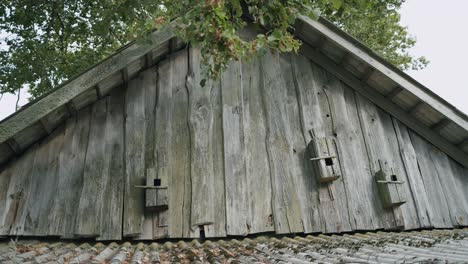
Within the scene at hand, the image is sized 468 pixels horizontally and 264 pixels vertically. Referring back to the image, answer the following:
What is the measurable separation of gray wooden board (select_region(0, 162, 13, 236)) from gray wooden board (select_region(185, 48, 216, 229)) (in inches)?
86.6

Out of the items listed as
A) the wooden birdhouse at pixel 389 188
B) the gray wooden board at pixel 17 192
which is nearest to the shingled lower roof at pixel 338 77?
the gray wooden board at pixel 17 192

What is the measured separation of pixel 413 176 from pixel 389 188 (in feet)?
2.03

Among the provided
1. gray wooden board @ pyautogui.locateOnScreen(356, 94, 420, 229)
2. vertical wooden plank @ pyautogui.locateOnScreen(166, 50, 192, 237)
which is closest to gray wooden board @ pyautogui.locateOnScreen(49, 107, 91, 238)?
vertical wooden plank @ pyautogui.locateOnScreen(166, 50, 192, 237)

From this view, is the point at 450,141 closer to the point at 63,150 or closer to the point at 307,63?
the point at 307,63

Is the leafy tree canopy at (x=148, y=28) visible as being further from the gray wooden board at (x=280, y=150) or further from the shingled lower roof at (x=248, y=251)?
the shingled lower roof at (x=248, y=251)

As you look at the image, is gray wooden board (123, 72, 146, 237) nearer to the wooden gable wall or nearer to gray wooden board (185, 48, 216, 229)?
the wooden gable wall

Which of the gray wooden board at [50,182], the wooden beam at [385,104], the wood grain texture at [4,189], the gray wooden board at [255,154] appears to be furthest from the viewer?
the wooden beam at [385,104]

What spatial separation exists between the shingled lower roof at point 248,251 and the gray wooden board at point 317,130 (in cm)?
56

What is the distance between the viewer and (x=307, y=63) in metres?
6.86

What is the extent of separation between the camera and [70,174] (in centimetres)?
534

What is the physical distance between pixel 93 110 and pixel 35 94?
320 inches

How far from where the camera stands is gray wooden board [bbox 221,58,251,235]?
5398mm

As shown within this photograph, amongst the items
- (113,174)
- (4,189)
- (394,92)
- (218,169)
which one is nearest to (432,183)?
(394,92)

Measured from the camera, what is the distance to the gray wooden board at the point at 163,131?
17.2 ft
